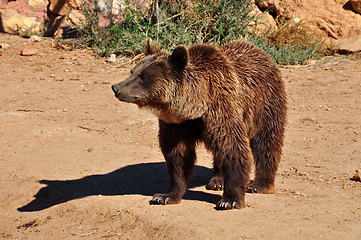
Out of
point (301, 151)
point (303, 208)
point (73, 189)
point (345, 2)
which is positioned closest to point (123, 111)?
point (73, 189)

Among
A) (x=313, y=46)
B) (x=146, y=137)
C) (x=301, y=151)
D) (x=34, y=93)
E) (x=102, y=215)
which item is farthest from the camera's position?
(x=313, y=46)

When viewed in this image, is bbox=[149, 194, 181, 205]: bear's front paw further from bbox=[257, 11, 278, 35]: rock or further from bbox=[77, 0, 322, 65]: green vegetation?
bbox=[257, 11, 278, 35]: rock

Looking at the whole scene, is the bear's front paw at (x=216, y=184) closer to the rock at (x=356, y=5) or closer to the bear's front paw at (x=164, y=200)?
the bear's front paw at (x=164, y=200)

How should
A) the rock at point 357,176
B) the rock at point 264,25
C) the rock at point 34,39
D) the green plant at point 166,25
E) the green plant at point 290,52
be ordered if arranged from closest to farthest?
the rock at point 357,176 → the green plant at point 290,52 → the green plant at point 166,25 → the rock at point 264,25 → the rock at point 34,39

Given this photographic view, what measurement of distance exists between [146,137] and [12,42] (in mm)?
7349

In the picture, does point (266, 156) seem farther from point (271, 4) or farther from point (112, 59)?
point (271, 4)

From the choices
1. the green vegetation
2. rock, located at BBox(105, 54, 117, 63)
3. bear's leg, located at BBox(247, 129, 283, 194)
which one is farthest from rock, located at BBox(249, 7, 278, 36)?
bear's leg, located at BBox(247, 129, 283, 194)

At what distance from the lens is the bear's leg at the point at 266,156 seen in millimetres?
4625

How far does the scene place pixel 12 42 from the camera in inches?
472

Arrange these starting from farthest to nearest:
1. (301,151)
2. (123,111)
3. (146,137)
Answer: (123,111) < (146,137) < (301,151)

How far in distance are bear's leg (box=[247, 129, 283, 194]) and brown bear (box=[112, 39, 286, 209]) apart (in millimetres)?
214

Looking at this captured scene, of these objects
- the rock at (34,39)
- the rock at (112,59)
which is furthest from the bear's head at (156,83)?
the rock at (34,39)

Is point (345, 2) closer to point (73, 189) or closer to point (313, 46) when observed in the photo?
point (313, 46)

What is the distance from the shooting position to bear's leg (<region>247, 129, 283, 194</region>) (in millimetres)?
4625
